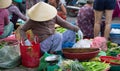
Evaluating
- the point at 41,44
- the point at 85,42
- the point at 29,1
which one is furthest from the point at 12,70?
the point at 29,1

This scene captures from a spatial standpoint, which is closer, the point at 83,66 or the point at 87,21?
the point at 83,66

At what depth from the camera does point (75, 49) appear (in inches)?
224

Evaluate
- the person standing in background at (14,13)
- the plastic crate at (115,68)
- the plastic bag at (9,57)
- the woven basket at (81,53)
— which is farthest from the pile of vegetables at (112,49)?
the person standing in background at (14,13)

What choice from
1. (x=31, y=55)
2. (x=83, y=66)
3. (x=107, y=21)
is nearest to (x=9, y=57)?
(x=31, y=55)

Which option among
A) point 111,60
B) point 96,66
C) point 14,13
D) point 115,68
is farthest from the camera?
point 14,13

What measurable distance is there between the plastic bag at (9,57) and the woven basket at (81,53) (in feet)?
2.68

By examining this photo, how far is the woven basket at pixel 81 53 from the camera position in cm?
Result: 539

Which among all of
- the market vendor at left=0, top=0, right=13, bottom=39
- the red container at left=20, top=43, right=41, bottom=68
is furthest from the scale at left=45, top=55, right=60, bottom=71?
the market vendor at left=0, top=0, right=13, bottom=39

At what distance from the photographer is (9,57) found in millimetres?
5520

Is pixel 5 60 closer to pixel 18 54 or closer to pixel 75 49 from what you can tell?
pixel 18 54

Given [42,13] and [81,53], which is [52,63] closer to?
[81,53]

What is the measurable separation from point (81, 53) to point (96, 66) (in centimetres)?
43

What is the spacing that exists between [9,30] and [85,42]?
5.96 feet

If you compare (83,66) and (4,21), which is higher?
(4,21)
